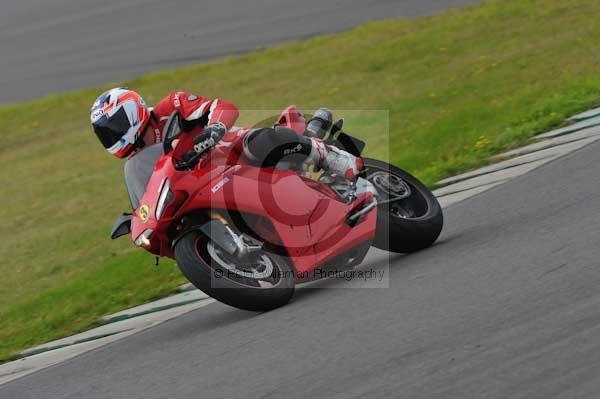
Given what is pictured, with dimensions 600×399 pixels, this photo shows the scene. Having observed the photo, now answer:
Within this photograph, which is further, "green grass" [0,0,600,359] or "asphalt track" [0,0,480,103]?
"asphalt track" [0,0,480,103]

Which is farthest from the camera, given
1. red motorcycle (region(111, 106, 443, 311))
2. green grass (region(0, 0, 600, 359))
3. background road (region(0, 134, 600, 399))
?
green grass (region(0, 0, 600, 359))

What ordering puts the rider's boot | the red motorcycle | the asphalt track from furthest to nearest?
the asphalt track, the rider's boot, the red motorcycle

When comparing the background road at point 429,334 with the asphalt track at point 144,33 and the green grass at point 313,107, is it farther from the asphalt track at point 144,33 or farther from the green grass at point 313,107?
the asphalt track at point 144,33

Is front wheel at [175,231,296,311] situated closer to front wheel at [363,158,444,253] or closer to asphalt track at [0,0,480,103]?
front wheel at [363,158,444,253]

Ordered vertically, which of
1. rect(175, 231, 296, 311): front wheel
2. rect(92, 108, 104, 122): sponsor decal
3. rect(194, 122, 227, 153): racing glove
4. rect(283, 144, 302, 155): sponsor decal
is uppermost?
rect(92, 108, 104, 122): sponsor decal

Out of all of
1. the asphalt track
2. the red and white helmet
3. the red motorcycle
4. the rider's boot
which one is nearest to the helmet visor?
the red and white helmet

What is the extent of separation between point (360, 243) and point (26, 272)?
533 cm

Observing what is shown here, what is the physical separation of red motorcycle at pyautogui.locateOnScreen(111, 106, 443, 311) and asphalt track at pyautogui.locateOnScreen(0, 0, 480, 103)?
11432mm

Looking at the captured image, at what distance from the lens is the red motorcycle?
6.17 meters

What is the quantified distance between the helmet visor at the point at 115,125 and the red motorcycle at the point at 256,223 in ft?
0.98

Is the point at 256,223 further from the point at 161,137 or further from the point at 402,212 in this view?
the point at 402,212

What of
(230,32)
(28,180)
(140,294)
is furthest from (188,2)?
(140,294)

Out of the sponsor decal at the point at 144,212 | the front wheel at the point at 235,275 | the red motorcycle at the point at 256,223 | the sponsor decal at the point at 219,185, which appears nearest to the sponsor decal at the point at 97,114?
the red motorcycle at the point at 256,223

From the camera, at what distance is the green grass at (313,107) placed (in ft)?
30.6
